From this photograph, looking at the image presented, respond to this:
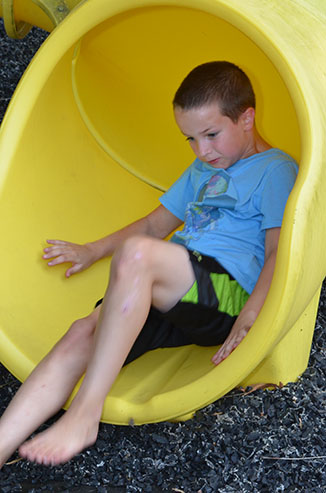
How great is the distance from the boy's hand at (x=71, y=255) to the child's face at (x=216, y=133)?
44 centimetres

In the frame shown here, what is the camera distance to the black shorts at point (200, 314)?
1695 millimetres

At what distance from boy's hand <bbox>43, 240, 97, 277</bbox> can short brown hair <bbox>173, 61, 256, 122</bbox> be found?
49cm

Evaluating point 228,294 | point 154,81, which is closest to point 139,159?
point 154,81

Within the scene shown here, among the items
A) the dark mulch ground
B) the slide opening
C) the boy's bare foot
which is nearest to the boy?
the boy's bare foot

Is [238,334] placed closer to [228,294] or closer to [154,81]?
[228,294]

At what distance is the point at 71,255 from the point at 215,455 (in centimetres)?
70

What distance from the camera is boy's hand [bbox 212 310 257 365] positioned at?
5.29 feet

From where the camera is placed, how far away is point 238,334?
1614mm

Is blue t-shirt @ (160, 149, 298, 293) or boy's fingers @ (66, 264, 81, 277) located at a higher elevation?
boy's fingers @ (66, 264, 81, 277)

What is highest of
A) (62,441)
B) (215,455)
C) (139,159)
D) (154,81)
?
(154,81)

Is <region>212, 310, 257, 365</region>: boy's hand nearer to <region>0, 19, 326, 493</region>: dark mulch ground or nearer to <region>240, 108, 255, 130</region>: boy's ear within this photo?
<region>0, 19, 326, 493</region>: dark mulch ground

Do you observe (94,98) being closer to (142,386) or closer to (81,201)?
(81,201)

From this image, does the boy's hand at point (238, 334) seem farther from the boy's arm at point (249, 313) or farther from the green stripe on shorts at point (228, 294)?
the green stripe on shorts at point (228, 294)

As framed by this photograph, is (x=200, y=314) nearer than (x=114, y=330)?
No
